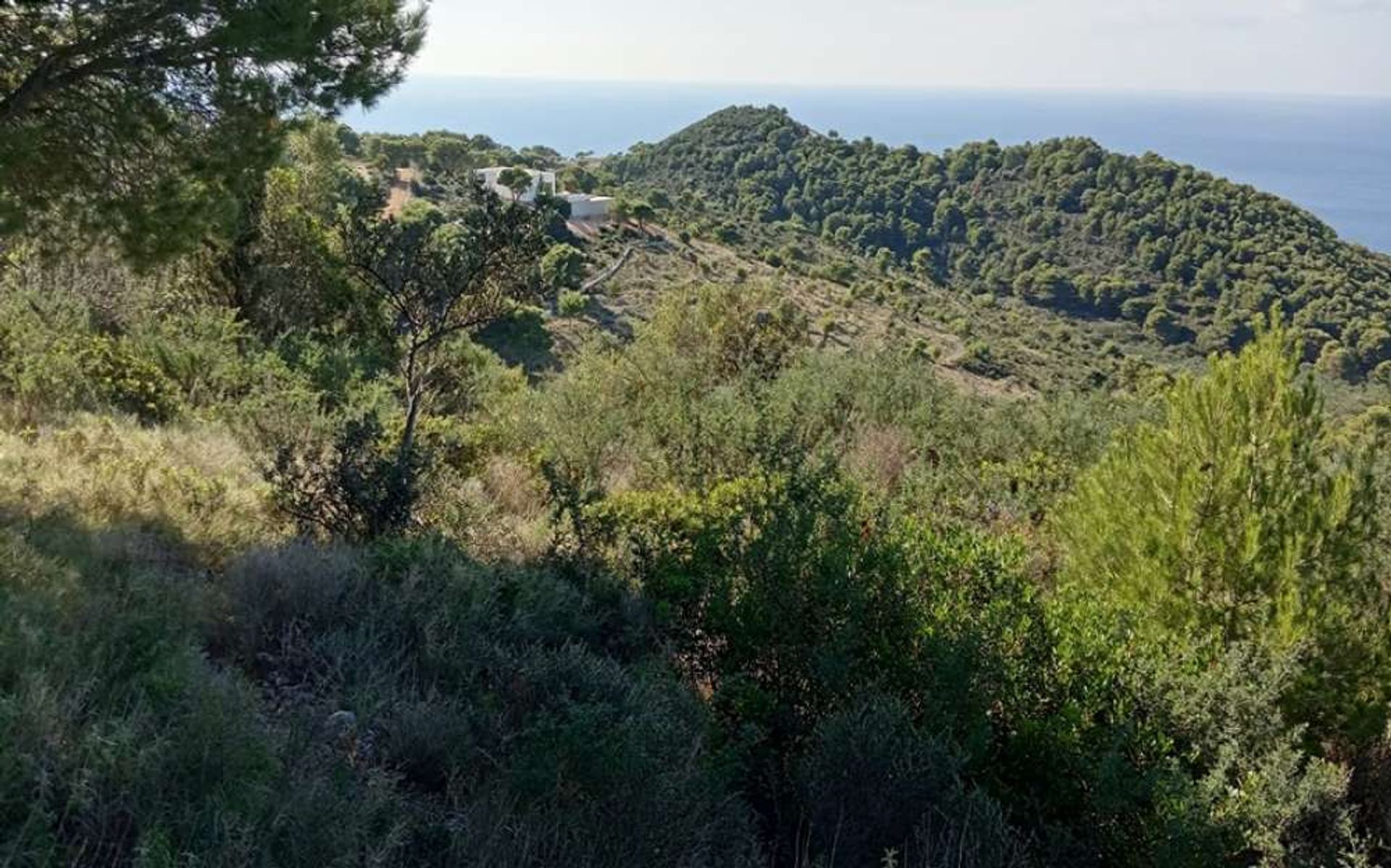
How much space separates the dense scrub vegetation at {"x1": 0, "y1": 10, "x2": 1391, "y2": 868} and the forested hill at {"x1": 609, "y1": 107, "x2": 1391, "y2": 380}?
4889cm

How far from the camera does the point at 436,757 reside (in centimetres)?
331

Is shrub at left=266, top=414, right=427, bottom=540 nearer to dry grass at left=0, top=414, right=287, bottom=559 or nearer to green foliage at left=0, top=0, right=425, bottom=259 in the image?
dry grass at left=0, top=414, right=287, bottom=559

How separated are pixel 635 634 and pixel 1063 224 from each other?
78.3m

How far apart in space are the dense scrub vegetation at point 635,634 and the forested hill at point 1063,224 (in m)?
48.9

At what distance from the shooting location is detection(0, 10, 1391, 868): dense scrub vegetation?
284cm

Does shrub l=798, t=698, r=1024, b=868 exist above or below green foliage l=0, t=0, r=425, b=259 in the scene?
below

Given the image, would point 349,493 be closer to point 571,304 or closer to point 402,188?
point 571,304

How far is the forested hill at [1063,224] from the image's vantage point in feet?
188

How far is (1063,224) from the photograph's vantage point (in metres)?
74.4

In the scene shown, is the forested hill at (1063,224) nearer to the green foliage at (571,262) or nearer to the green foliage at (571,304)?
the green foliage at (571,262)

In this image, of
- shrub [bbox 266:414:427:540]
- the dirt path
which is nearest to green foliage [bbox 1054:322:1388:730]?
shrub [bbox 266:414:427:540]

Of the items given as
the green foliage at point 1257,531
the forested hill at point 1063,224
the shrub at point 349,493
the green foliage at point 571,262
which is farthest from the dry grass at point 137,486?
the forested hill at point 1063,224

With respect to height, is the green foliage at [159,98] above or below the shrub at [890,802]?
above

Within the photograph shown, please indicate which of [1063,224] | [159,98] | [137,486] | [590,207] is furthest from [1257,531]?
[1063,224]
